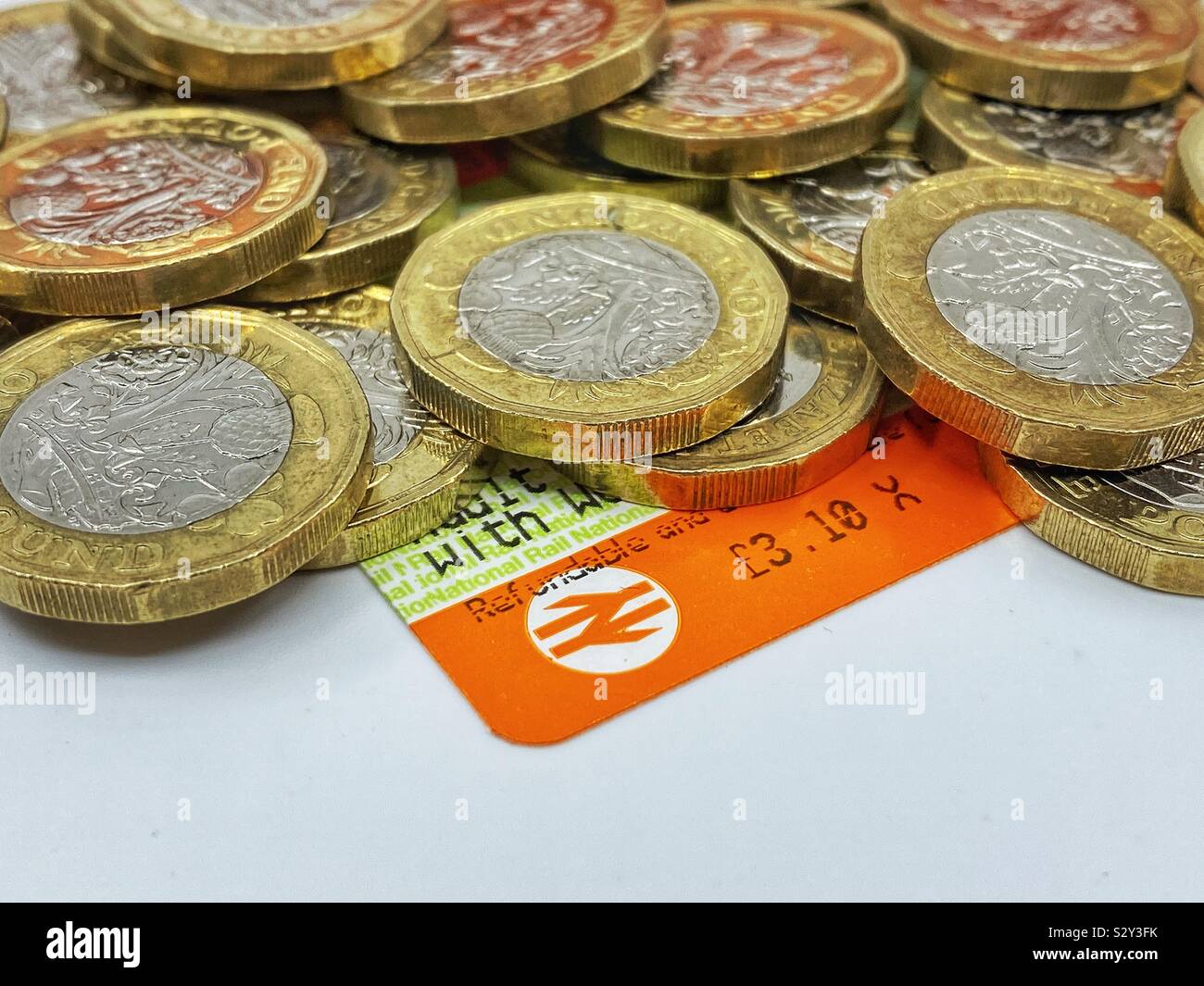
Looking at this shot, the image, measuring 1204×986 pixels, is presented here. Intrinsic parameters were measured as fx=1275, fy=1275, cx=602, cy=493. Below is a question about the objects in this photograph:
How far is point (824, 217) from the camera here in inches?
125

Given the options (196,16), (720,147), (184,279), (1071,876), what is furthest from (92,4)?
(1071,876)

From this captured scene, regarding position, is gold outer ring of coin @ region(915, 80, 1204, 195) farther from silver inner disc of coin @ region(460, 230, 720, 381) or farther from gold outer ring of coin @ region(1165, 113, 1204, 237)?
silver inner disc of coin @ region(460, 230, 720, 381)

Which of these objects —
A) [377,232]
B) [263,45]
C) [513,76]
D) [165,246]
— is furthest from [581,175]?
[165,246]

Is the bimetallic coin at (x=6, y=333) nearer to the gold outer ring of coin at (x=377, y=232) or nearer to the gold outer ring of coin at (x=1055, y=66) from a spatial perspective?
the gold outer ring of coin at (x=377, y=232)

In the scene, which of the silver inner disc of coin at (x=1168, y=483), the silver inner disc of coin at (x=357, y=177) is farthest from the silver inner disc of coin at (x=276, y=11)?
the silver inner disc of coin at (x=1168, y=483)

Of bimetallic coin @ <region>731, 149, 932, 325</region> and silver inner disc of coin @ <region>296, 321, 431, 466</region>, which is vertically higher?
bimetallic coin @ <region>731, 149, 932, 325</region>

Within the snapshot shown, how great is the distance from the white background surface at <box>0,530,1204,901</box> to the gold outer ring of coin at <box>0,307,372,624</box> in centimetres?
18

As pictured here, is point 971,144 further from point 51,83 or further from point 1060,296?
point 51,83

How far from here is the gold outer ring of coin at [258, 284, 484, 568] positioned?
2.51 metres

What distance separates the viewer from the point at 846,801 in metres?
2.17

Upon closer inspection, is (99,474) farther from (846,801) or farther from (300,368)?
(846,801)

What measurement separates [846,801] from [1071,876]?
374 mm

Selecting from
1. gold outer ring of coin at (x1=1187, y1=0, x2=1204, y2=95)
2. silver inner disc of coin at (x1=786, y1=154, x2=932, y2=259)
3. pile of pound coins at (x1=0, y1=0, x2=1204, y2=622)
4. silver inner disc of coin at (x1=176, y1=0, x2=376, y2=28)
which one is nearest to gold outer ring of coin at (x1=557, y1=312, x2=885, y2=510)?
pile of pound coins at (x1=0, y1=0, x2=1204, y2=622)

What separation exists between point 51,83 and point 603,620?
243cm
